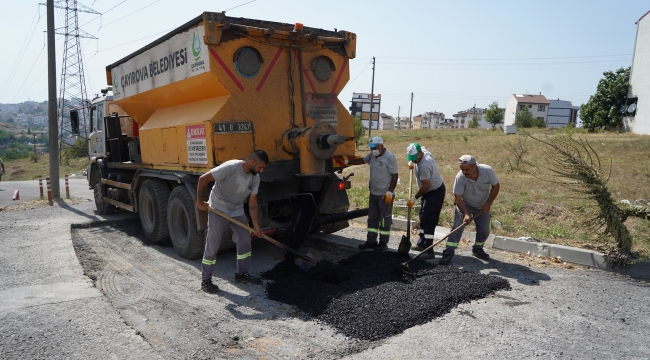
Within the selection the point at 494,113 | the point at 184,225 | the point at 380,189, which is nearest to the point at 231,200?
the point at 184,225

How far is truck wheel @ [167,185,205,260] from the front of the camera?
222 inches

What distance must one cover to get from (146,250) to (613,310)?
6003 mm

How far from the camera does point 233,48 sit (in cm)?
511

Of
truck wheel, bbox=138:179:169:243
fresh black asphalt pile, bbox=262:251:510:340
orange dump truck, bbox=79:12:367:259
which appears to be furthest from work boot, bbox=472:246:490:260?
truck wheel, bbox=138:179:169:243

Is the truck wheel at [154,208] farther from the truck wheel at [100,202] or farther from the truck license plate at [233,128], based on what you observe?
the truck wheel at [100,202]

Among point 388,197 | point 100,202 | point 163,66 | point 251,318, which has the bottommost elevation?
point 251,318

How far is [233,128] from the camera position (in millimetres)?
5141

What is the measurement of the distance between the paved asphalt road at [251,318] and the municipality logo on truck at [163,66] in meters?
2.57

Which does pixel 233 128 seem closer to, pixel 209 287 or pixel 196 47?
pixel 196 47

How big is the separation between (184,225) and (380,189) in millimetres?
2873

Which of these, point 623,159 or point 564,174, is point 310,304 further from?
point 623,159

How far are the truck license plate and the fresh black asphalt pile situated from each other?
1.69m

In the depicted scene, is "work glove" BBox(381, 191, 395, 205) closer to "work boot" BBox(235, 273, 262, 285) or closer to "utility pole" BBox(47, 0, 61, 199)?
"work boot" BBox(235, 273, 262, 285)

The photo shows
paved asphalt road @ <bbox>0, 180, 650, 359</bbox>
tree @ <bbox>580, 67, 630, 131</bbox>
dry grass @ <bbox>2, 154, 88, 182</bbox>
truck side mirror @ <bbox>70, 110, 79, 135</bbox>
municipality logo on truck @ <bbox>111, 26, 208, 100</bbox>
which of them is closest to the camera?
paved asphalt road @ <bbox>0, 180, 650, 359</bbox>
